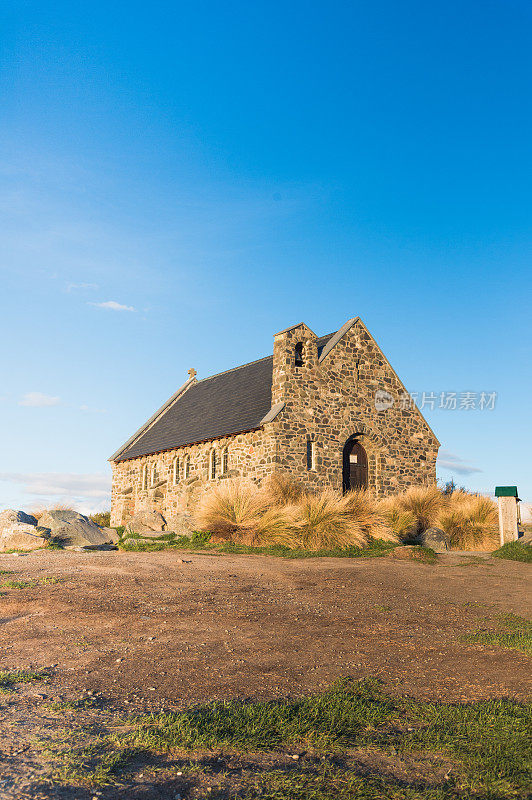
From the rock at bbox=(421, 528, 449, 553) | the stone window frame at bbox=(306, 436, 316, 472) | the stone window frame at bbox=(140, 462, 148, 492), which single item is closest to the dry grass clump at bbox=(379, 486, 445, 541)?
the rock at bbox=(421, 528, 449, 553)

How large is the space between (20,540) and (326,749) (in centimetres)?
1595

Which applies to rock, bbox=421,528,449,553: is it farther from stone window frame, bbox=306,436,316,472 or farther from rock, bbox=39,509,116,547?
rock, bbox=39,509,116,547

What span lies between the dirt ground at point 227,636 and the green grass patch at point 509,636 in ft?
0.63

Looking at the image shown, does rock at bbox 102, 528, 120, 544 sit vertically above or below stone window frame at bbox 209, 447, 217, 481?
below

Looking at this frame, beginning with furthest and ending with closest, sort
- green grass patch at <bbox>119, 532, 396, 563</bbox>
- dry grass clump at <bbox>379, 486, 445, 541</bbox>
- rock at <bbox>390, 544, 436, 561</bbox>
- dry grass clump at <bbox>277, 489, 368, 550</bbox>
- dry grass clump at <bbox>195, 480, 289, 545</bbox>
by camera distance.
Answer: dry grass clump at <bbox>379, 486, 445, 541</bbox> < dry grass clump at <bbox>195, 480, 289, 545</bbox> < dry grass clump at <bbox>277, 489, 368, 550</bbox> < green grass patch at <bbox>119, 532, 396, 563</bbox> < rock at <bbox>390, 544, 436, 561</bbox>

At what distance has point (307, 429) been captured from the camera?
75.0ft

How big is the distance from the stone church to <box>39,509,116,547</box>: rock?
17.9ft

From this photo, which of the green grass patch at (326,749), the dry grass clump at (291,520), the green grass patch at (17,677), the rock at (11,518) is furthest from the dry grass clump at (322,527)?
the green grass patch at (326,749)

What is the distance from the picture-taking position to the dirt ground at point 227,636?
5.33 meters

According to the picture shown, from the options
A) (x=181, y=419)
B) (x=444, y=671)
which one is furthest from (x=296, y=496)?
(x=444, y=671)

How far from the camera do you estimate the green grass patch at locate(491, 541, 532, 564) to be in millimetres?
15844

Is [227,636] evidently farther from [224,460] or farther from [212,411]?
[212,411]

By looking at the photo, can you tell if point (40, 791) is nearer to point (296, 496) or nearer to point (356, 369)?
point (296, 496)

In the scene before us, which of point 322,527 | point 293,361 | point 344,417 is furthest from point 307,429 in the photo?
point 322,527
